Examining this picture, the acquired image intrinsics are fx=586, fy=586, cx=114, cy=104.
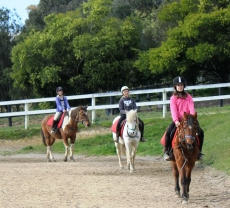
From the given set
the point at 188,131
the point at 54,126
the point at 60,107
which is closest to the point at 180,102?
the point at 188,131

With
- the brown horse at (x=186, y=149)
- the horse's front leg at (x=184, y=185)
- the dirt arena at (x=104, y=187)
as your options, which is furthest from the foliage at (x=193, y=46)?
→ the horse's front leg at (x=184, y=185)

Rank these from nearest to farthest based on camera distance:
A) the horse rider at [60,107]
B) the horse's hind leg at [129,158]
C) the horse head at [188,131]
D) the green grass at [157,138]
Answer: the horse head at [188,131]
the horse's hind leg at [129,158]
the green grass at [157,138]
the horse rider at [60,107]

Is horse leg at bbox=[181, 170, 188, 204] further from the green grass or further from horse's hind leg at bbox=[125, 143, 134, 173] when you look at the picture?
horse's hind leg at bbox=[125, 143, 134, 173]

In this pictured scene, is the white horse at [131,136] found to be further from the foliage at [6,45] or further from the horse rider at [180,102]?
the foliage at [6,45]

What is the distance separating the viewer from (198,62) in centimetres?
3303

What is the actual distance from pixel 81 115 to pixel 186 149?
31.6 ft

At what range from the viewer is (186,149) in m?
11.1

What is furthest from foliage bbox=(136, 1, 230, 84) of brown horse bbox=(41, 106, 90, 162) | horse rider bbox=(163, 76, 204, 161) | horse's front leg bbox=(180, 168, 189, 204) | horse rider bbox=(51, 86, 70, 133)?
horse's front leg bbox=(180, 168, 189, 204)

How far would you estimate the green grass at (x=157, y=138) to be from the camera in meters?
18.2

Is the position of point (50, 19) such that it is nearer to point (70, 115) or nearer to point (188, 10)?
Result: point (188, 10)

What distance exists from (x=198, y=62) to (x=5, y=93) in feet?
54.6

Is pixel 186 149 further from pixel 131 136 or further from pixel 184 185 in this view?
pixel 131 136

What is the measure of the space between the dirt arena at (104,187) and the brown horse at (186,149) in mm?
416

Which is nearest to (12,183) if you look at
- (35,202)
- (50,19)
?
(35,202)
